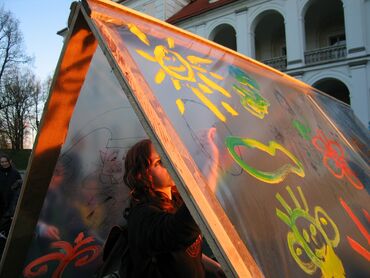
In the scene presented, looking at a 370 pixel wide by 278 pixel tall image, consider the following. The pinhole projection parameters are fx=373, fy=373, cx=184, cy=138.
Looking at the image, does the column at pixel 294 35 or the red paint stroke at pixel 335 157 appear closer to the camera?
the red paint stroke at pixel 335 157

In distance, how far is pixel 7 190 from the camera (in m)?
4.01

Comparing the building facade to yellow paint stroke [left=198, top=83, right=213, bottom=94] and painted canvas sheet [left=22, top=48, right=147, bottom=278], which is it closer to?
painted canvas sheet [left=22, top=48, right=147, bottom=278]

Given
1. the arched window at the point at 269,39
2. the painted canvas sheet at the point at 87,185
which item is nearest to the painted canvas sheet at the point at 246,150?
the painted canvas sheet at the point at 87,185

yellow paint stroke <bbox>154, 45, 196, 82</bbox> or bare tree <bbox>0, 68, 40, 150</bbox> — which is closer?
yellow paint stroke <bbox>154, 45, 196, 82</bbox>

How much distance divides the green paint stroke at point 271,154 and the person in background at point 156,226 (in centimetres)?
24

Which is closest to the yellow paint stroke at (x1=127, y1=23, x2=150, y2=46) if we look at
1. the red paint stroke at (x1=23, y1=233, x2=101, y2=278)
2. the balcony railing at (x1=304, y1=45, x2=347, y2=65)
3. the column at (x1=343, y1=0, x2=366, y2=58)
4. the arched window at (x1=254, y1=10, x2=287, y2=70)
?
the red paint stroke at (x1=23, y1=233, x2=101, y2=278)

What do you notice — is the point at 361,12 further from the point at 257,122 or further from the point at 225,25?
the point at 257,122

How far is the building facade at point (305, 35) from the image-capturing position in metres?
13.2

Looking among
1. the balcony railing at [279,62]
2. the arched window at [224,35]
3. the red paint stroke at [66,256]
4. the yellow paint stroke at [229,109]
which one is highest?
the arched window at [224,35]

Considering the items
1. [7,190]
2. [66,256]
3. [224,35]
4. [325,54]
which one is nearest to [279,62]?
[325,54]

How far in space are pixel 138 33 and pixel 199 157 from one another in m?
0.51

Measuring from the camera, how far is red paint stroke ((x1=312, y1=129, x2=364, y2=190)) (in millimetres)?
1651

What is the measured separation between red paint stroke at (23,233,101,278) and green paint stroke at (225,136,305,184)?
124 centimetres

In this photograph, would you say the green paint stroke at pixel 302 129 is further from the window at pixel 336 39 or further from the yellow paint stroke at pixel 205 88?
the window at pixel 336 39
